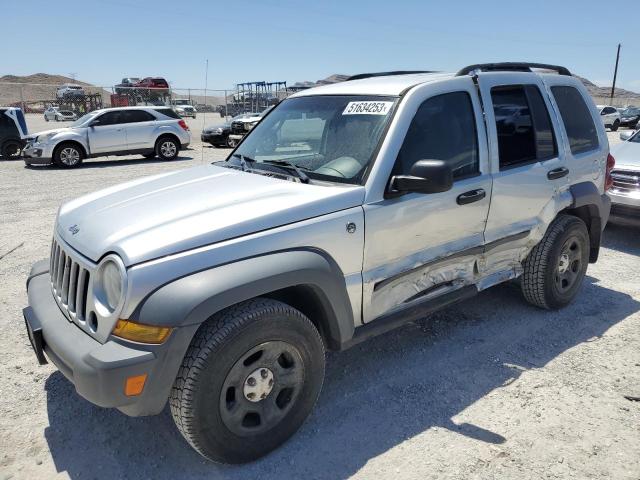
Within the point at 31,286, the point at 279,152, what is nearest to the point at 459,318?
the point at 279,152

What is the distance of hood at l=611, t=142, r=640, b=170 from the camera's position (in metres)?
6.77

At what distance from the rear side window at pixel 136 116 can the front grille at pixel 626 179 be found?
1260 centimetres

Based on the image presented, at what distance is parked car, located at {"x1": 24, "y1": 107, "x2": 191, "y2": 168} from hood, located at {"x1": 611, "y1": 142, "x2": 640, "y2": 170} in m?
12.0

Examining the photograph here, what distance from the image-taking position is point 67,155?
1400 centimetres

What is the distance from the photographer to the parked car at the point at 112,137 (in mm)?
13859

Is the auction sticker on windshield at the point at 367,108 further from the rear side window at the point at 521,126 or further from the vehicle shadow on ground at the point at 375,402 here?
the vehicle shadow on ground at the point at 375,402

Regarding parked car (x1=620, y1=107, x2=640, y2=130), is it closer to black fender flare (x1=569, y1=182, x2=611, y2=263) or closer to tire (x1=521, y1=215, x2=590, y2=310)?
black fender flare (x1=569, y1=182, x2=611, y2=263)

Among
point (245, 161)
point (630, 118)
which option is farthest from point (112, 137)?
point (630, 118)

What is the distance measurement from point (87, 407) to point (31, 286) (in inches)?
32.0

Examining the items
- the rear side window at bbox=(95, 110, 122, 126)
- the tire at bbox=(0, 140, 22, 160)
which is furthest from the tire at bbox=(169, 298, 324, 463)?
the tire at bbox=(0, 140, 22, 160)

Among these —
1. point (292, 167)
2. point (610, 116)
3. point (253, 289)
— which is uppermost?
point (610, 116)

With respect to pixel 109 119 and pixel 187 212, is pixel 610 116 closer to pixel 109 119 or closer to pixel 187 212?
pixel 109 119

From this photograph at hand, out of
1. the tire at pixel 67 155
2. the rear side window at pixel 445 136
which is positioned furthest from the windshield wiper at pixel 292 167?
the tire at pixel 67 155

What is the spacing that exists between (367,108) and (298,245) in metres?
1.16
